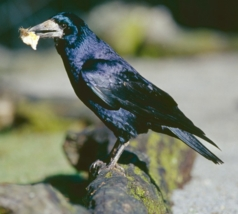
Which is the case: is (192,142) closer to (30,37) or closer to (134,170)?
(134,170)

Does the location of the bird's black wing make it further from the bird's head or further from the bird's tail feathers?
the bird's head

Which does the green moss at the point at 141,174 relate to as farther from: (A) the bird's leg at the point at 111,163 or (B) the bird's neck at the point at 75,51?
(B) the bird's neck at the point at 75,51

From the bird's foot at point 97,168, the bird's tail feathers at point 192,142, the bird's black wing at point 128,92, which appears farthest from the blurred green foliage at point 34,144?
the bird's tail feathers at point 192,142

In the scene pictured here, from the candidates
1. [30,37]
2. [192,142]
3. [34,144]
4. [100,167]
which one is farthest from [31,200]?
[34,144]

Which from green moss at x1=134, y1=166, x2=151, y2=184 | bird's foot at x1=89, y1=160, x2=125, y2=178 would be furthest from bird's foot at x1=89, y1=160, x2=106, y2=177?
green moss at x1=134, y1=166, x2=151, y2=184

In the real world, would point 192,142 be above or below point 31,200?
below
